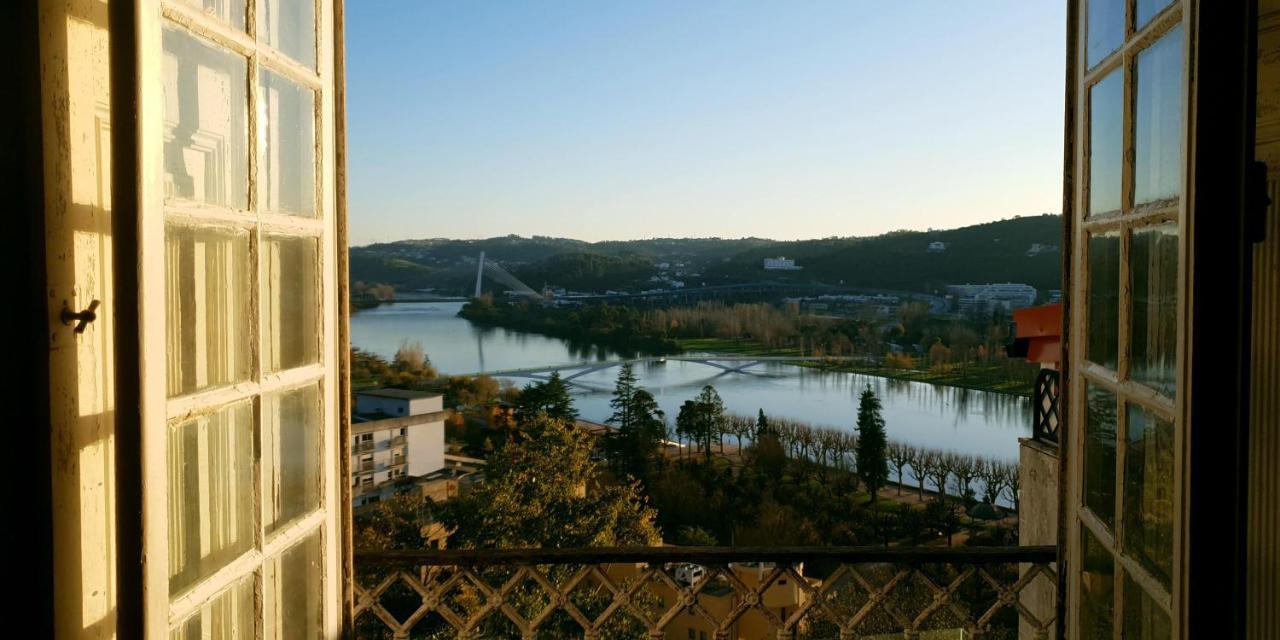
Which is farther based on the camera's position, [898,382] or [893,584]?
[898,382]

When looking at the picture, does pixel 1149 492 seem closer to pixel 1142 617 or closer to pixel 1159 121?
pixel 1142 617

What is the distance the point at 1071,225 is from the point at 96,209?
1.52 metres

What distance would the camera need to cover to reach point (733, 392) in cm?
1644

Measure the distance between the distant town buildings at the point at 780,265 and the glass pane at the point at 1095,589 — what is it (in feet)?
51.6

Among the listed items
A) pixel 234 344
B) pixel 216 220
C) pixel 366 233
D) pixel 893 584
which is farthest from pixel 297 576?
pixel 366 233

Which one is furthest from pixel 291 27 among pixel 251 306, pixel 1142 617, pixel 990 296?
pixel 990 296

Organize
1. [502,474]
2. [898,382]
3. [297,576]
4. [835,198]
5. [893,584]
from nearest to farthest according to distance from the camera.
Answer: [297,576]
[893,584]
[502,474]
[898,382]
[835,198]

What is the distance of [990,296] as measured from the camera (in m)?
13.4

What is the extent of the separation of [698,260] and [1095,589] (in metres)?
17.1

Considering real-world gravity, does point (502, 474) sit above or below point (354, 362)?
below

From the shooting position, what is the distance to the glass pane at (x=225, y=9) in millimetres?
985

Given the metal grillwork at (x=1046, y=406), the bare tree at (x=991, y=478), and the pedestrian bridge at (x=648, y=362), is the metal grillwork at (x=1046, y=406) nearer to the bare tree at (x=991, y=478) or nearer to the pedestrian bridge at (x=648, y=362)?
the bare tree at (x=991, y=478)

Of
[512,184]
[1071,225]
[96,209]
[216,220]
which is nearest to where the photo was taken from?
[96,209]

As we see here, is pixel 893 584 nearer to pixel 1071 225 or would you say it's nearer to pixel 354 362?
pixel 1071 225
